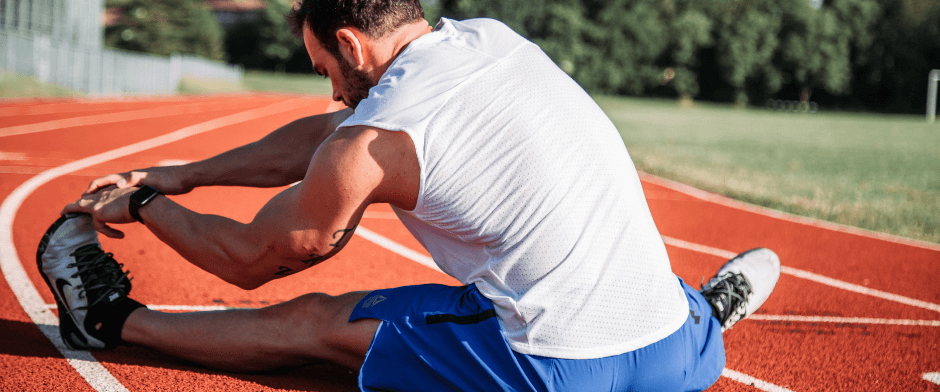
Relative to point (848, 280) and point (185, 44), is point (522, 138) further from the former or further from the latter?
point (185, 44)

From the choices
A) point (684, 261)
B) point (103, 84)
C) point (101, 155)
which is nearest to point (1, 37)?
point (103, 84)

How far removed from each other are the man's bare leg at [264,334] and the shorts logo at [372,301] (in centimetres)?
5

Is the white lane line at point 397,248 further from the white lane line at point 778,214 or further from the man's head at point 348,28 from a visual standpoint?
the white lane line at point 778,214

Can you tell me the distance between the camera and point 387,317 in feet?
7.04

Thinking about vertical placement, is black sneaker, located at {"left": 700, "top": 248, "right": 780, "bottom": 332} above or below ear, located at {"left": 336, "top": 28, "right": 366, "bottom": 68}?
below

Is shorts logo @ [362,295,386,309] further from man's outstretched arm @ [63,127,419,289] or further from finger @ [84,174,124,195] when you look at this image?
finger @ [84,174,124,195]

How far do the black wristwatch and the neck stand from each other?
83cm

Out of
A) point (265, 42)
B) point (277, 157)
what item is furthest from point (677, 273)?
point (265, 42)

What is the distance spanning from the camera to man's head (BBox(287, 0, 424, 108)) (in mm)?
1915

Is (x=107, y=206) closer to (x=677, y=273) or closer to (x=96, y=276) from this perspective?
(x=96, y=276)

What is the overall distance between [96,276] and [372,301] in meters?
1.11

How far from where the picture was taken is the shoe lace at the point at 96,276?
254 centimetres

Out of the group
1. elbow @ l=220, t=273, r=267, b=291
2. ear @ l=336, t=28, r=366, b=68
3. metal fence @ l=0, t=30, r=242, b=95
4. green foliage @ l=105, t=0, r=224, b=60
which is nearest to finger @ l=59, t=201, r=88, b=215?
elbow @ l=220, t=273, r=267, b=291

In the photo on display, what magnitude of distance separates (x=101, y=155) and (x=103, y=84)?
20518 millimetres
